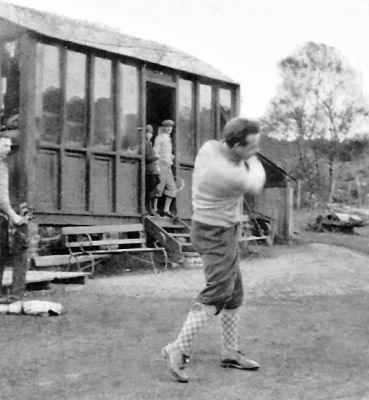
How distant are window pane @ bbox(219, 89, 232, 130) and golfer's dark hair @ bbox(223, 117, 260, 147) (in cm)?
1089

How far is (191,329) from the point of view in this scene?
4.55m

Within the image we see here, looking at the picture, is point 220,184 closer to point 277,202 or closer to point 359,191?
point 277,202

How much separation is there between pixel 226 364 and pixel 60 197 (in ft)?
25.4

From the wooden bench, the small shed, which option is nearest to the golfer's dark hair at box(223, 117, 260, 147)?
the wooden bench

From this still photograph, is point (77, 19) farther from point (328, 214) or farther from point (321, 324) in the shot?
point (328, 214)

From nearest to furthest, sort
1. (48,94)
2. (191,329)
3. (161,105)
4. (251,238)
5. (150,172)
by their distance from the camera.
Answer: (191,329)
(48,94)
(150,172)
(251,238)
(161,105)

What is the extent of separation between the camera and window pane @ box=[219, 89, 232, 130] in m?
15.5

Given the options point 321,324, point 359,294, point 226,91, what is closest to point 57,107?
point 226,91

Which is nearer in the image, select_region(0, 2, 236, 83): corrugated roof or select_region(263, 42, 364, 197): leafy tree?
select_region(0, 2, 236, 83): corrugated roof

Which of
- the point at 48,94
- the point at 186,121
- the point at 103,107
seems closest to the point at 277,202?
the point at 186,121

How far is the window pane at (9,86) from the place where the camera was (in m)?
11.7

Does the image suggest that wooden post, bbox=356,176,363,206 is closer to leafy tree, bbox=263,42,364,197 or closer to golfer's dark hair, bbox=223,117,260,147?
leafy tree, bbox=263,42,364,197

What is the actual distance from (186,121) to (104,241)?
3509 millimetres

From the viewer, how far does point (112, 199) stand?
1314 centimetres
